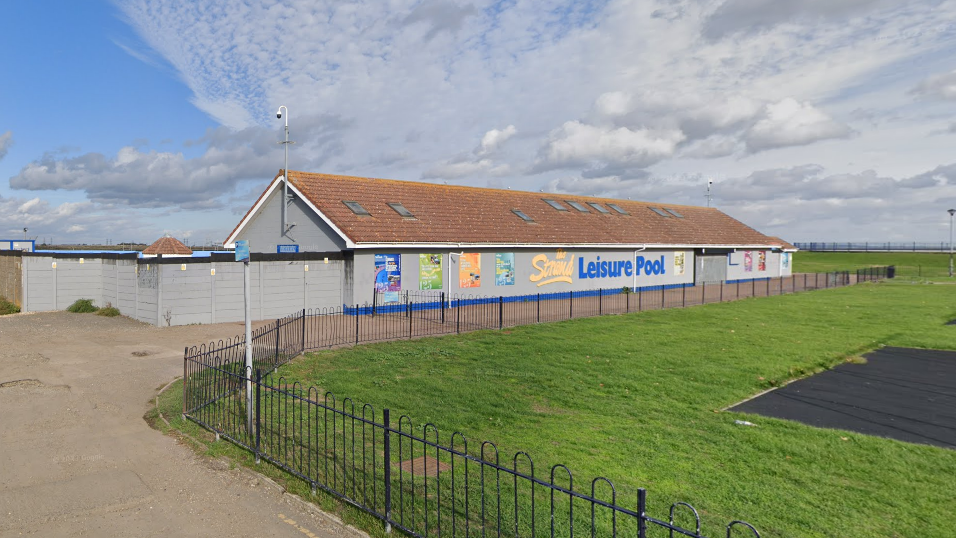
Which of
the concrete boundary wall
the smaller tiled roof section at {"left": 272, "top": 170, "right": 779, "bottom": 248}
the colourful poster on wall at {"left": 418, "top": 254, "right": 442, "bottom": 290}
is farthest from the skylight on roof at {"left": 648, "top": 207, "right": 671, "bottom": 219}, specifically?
the concrete boundary wall

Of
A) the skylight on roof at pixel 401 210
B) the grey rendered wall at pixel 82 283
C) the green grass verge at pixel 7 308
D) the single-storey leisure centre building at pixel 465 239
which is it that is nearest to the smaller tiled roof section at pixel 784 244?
the single-storey leisure centre building at pixel 465 239

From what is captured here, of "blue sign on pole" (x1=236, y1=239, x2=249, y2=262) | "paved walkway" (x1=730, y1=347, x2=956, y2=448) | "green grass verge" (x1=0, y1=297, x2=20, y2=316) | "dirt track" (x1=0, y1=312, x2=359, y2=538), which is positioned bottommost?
"dirt track" (x1=0, y1=312, x2=359, y2=538)

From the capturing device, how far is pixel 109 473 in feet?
23.1

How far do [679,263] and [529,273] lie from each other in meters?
14.5

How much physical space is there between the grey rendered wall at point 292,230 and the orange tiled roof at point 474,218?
2.61 feet

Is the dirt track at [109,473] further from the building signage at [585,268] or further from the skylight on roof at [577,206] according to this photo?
the skylight on roof at [577,206]

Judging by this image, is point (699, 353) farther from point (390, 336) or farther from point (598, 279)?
point (598, 279)

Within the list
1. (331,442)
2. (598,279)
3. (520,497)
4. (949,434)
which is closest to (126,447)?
(331,442)

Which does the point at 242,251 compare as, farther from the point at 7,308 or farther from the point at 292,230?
the point at 7,308

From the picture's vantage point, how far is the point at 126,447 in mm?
7961

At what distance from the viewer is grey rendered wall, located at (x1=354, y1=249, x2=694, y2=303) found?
22.2 metres

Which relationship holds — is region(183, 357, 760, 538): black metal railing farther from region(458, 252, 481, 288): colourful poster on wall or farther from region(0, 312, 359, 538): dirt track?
region(458, 252, 481, 288): colourful poster on wall

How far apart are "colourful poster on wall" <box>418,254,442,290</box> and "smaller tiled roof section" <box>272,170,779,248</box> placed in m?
0.83

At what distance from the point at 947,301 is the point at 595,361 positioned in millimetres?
26278
